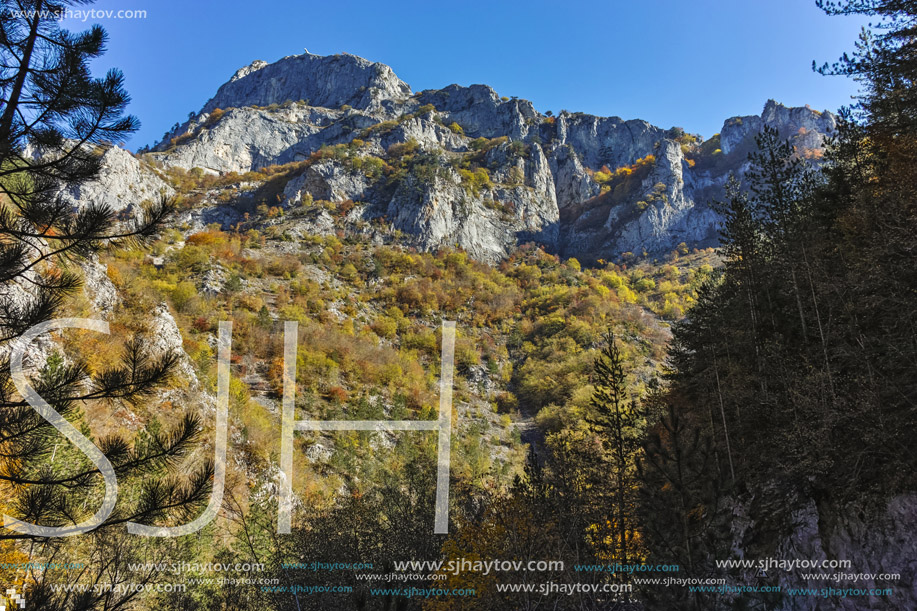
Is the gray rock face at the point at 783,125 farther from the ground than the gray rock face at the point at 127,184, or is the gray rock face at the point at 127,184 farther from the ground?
the gray rock face at the point at 783,125

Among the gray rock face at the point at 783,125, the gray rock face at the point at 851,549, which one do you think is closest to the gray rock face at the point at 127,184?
the gray rock face at the point at 851,549

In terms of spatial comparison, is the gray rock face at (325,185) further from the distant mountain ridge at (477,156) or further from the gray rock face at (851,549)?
the gray rock face at (851,549)

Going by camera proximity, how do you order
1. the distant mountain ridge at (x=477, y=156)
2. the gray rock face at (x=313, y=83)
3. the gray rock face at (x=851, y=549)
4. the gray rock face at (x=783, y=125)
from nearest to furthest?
the gray rock face at (x=851, y=549), the distant mountain ridge at (x=477, y=156), the gray rock face at (x=783, y=125), the gray rock face at (x=313, y=83)

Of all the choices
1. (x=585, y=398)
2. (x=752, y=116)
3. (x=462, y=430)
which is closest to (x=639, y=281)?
(x=585, y=398)

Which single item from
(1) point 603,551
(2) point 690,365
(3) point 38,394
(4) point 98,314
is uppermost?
(4) point 98,314

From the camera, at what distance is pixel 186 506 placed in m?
3.86

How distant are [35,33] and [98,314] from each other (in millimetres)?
20921

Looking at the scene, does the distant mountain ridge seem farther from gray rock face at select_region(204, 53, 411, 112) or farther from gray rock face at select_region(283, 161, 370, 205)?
gray rock face at select_region(204, 53, 411, 112)

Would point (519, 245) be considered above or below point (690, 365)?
above

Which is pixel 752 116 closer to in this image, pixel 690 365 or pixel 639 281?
pixel 639 281

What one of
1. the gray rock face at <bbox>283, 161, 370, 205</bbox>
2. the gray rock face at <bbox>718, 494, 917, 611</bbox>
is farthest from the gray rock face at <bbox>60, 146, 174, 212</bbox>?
the gray rock face at <bbox>718, 494, 917, 611</bbox>

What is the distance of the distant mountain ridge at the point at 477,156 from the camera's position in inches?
3127

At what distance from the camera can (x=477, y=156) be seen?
101188 mm

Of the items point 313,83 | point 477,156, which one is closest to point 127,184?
point 477,156
